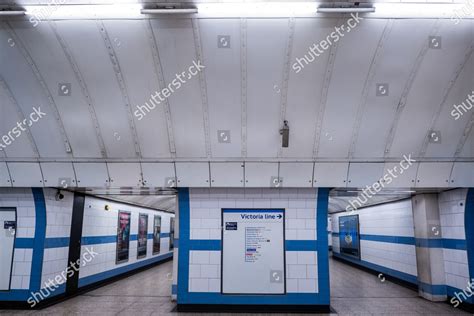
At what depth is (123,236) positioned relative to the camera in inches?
426

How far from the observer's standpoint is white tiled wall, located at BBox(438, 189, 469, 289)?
22.6ft

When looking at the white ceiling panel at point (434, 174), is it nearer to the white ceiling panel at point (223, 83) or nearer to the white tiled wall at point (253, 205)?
the white tiled wall at point (253, 205)

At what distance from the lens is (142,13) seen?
454 cm

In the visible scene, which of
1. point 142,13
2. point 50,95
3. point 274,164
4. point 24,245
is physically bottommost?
point 24,245

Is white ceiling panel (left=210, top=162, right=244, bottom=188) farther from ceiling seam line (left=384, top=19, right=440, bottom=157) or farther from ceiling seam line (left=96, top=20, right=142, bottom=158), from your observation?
ceiling seam line (left=384, top=19, right=440, bottom=157)

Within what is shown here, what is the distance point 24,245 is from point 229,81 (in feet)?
19.0

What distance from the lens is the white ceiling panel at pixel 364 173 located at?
6.53 meters

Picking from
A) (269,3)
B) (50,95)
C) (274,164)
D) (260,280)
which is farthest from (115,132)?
(260,280)

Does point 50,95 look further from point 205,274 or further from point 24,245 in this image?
point 205,274

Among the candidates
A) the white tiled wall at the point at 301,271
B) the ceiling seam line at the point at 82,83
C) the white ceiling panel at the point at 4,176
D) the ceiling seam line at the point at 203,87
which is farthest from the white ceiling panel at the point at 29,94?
the white tiled wall at the point at 301,271
